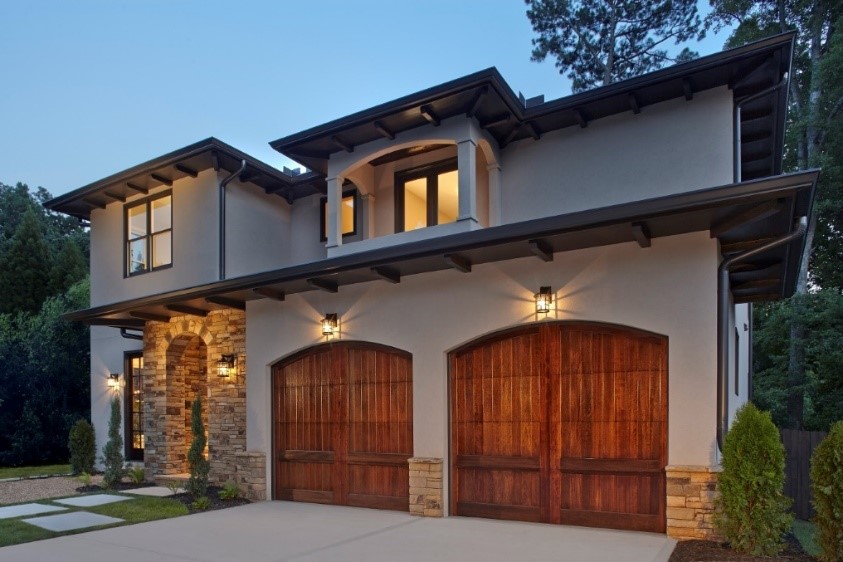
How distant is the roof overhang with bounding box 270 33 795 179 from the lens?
310 inches

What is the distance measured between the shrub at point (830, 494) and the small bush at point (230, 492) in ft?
26.1

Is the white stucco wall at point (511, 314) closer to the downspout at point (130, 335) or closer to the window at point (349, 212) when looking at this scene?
the window at point (349, 212)

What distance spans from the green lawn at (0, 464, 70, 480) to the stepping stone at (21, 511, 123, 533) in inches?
239

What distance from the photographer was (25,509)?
8.99 meters

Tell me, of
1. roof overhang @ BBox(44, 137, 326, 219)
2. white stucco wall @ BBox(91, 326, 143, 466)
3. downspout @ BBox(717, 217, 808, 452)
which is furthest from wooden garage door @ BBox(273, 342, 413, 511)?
white stucco wall @ BBox(91, 326, 143, 466)

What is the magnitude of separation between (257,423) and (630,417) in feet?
19.8

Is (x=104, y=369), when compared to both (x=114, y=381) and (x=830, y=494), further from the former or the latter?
(x=830, y=494)

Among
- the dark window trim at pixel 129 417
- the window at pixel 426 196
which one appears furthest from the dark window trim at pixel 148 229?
the window at pixel 426 196

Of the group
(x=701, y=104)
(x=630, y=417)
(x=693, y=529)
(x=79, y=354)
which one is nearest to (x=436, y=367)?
(x=630, y=417)

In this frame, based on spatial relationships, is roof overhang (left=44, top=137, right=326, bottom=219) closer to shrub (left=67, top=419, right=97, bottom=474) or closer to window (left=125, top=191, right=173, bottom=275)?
window (left=125, top=191, right=173, bottom=275)

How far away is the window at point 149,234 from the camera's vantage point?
12609mm

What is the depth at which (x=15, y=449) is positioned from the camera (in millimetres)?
15281

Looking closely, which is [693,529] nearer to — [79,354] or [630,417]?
[630,417]

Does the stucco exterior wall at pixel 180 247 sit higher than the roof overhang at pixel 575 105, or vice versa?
the roof overhang at pixel 575 105
